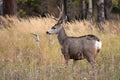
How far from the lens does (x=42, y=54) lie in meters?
12.0

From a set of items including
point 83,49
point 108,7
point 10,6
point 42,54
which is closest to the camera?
point 83,49

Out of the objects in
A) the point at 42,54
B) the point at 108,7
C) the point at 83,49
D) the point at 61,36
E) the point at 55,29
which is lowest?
the point at 42,54

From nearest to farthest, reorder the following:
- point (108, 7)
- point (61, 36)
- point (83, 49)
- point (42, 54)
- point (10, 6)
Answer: point (83, 49) → point (61, 36) → point (42, 54) → point (10, 6) → point (108, 7)

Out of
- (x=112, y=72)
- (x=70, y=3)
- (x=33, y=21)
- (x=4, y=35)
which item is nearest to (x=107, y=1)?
(x=70, y=3)

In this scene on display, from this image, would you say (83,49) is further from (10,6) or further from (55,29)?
(10,6)

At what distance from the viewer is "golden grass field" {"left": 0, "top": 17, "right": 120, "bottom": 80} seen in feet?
25.9

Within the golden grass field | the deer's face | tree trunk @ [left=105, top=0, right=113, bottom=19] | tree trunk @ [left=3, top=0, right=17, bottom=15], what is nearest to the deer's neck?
the deer's face

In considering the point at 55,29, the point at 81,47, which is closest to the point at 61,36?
the point at 55,29

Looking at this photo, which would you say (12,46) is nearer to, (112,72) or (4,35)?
(4,35)

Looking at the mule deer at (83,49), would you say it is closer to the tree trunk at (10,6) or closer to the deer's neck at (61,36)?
the deer's neck at (61,36)

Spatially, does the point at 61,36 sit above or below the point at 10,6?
below

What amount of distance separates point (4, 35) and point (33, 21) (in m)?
2.51

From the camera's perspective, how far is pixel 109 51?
12289 mm

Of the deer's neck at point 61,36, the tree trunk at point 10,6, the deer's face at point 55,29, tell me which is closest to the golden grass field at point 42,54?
the deer's neck at point 61,36
